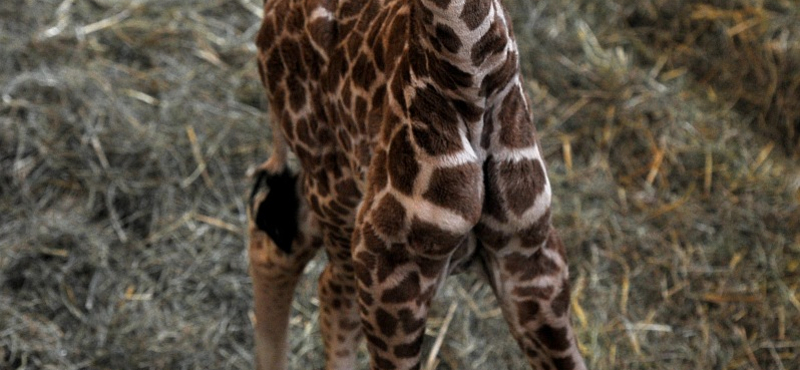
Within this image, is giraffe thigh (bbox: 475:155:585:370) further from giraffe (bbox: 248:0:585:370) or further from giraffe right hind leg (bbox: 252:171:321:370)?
giraffe right hind leg (bbox: 252:171:321:370)

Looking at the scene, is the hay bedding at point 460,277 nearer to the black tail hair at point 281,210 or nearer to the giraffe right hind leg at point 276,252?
the giraffe right hind leg at point 276,252

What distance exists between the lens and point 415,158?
4.77 feet

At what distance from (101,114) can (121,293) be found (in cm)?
63

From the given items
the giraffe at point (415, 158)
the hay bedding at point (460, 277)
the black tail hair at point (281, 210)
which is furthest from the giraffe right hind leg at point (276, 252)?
the hay bedding at point (460, 277)

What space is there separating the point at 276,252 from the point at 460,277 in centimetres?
90

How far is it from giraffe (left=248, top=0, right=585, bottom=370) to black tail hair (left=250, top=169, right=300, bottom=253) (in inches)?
4.0

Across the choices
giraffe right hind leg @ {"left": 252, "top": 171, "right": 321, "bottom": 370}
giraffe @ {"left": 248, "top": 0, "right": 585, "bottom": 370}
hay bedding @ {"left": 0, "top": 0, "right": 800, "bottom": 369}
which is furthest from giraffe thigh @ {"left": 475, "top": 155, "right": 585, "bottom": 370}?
hay bedding @ {"left": 0, "top": 0, "right": 800, "bottom": 369}

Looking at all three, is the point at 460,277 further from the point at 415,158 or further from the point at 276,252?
the point at 415,158

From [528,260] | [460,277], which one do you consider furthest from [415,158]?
[460,277]

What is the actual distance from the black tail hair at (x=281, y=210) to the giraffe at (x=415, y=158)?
101mm

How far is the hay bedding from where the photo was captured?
265 cm

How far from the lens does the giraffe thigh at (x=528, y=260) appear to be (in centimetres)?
150

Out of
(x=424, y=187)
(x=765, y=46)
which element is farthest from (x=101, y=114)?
(x=765, y=46)

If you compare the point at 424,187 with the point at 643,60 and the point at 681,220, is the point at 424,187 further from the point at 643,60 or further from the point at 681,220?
the point at 643,60
